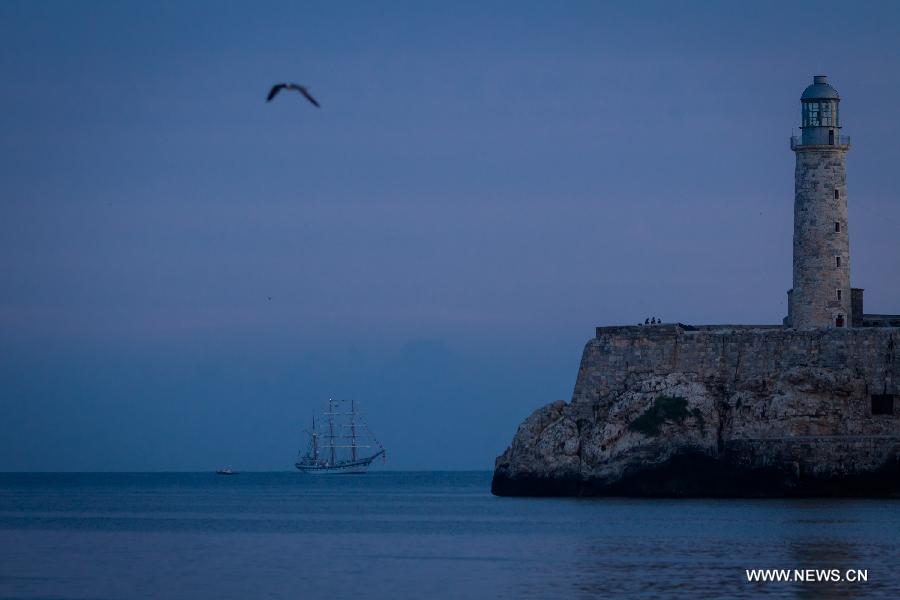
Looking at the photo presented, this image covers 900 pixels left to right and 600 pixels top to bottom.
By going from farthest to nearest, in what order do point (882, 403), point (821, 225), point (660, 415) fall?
point (821, 225) → point (660, 415) → point (882, 403)

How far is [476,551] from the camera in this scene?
31.2 metres

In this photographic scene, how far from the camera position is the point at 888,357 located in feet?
143

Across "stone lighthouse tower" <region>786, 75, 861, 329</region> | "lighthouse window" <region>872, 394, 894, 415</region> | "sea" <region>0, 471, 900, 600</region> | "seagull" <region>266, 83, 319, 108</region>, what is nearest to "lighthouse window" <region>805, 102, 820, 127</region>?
"stone lighthouse tower" <region>786, 75, 861, 329</region>

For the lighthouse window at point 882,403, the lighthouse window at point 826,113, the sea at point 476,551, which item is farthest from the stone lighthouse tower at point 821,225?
the sea at point 476,551

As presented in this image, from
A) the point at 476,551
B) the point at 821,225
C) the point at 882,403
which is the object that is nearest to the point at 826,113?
the point at 821,225

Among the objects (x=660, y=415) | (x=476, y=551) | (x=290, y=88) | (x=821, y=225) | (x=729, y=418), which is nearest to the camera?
(x=290, y=88)

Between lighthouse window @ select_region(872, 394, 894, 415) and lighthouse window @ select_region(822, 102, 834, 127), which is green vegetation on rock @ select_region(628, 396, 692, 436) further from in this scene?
lighthouse window @ select_region(822, 102, 834, 127)

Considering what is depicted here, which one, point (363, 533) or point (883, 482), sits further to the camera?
point (883, 482)

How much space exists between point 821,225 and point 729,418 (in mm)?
6491

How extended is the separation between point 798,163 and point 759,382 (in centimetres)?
678

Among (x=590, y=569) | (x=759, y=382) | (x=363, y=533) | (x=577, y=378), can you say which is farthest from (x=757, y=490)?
(x=590, y=569)

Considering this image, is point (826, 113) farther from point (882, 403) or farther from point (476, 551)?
point (476, 551)

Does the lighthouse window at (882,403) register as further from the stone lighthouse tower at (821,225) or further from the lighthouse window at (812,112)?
the lighthouse window at (812,112)

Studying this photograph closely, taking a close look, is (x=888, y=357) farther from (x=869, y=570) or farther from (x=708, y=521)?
(x=869, y=570)
